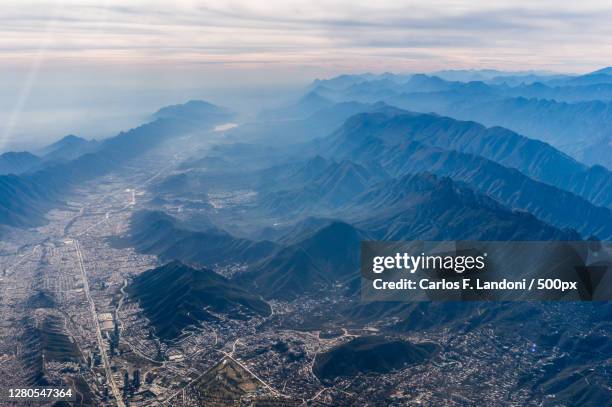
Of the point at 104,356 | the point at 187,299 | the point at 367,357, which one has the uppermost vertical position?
the point at 367,357

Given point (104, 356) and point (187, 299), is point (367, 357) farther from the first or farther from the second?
point (104, 356)

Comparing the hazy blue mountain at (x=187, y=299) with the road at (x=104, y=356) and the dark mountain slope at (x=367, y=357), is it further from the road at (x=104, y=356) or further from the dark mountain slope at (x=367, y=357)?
the dark mountain slope at (x=367, y=357)

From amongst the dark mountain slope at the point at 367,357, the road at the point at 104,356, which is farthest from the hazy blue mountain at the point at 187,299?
the dark mountain slope at the point at 367,357

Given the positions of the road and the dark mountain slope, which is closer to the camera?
the road

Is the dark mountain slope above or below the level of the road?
above

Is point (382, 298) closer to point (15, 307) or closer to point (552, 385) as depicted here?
point (552, 385)

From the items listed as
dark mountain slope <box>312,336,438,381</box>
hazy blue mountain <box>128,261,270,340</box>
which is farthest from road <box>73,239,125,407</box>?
dark mountain slope <box>312,336,438,381</box>

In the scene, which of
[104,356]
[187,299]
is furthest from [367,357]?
[104,356]

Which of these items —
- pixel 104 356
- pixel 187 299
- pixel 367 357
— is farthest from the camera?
pixel 187 299

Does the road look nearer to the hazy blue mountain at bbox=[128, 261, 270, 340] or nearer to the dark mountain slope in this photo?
the hazy blue mountain at bbox=[128, 261, 270, 340]
